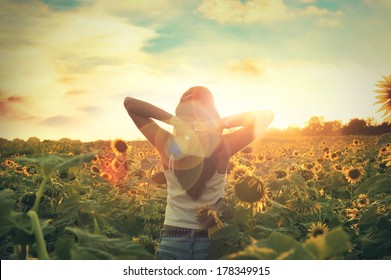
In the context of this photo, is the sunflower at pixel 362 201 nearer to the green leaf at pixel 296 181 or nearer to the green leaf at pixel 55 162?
the green leaf at pixel 296 181

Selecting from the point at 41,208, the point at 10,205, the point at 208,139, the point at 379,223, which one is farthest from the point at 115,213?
the point at 10,205

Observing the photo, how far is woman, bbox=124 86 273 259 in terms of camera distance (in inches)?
81.6

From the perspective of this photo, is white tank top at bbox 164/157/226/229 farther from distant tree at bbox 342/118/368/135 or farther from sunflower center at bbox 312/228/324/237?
distant tree at bbox 342/118/368/135

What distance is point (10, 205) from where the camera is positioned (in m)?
0.64

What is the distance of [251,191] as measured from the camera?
2258 millimetres

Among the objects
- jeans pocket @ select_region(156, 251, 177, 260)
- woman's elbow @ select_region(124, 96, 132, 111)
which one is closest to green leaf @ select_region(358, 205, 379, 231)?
jeans pocket @ select_region(156, 251, 177, 260)

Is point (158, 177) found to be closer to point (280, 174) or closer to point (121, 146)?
point (280, 174)

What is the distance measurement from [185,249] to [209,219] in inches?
9.7

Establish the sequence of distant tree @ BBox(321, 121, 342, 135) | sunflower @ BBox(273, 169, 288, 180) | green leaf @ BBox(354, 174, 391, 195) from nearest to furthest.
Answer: green leaf @ BBox(354, 174, 391, 195), sunflower @ BBox(273, 169, 288, 180), distant tree @ BBox(321, 121, 342, 135)

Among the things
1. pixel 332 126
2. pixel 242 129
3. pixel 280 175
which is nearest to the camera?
pixel 242 129

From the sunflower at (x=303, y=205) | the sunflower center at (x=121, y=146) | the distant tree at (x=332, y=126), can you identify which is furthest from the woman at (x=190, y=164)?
the distant tree at (x=332, y=126)

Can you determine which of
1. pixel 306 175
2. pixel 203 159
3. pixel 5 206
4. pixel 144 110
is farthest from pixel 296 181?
pixel 5 206

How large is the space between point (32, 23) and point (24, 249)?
5.89 feet

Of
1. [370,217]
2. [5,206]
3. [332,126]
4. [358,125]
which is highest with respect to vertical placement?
[332,126]
